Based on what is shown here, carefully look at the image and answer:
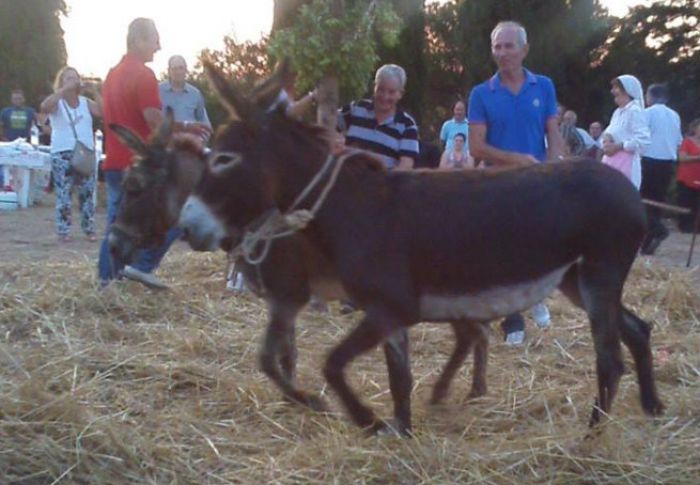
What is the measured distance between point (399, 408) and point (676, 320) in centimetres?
377

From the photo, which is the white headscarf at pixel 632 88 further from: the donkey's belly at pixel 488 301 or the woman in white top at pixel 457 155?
the donkey's belly at pixel 488 301

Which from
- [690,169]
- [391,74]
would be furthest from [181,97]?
[690,169]

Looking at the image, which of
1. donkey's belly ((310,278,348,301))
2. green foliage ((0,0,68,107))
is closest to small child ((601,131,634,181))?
donkey's belly ((310,278,348,301))

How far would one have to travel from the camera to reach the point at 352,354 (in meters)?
4.53

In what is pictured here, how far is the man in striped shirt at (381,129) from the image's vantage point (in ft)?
23.1

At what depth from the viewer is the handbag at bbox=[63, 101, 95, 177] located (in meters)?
11.3

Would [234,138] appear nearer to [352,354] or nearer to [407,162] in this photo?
[352,354]

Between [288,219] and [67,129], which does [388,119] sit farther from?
[67,129]

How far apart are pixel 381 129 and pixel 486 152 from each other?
91cm

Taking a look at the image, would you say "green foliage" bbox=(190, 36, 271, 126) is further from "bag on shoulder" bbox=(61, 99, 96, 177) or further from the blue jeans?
the blue jeans

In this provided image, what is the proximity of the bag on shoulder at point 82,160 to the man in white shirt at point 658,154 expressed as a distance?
6.27 meters

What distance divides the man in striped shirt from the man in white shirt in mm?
6075

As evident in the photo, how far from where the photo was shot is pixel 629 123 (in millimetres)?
10648

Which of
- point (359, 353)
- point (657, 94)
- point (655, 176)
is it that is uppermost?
point (657, 94)
